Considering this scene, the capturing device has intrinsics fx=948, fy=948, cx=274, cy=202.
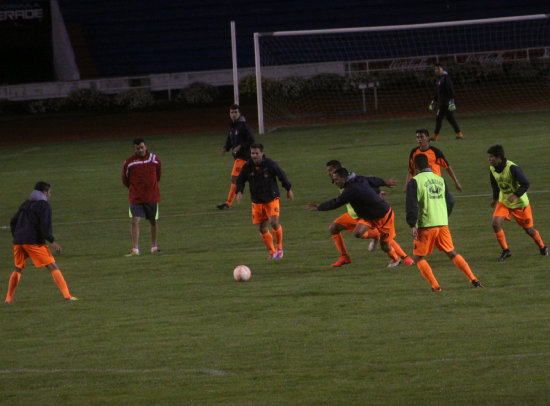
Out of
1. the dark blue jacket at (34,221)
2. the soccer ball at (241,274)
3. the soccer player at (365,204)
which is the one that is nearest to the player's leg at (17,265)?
the dark blue jacket at (34,221)

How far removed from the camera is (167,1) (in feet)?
164

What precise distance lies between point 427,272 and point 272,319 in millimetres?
2131

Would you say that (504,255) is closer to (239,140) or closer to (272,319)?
(272,319)

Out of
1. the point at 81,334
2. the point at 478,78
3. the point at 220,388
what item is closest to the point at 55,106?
the point at 478,78

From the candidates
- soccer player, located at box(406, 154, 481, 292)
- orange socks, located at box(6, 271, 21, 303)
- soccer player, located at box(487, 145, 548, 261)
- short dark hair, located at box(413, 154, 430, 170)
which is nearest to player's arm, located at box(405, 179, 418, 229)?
soccer player, located at box(406, 154, 481, 292)

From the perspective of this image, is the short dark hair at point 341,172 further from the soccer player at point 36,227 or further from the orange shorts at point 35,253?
the orange shorts at point 35,253

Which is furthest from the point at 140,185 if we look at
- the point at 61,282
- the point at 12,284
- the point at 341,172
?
the point at 341,172

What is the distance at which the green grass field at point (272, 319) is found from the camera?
9.09 metres

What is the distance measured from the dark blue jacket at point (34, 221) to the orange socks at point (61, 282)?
48 centimetres

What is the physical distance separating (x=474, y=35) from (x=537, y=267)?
113 ft

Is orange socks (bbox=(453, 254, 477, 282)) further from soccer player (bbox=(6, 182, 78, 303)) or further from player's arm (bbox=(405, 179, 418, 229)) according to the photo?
soccer player (bbox=(6, 182, 78, 303))

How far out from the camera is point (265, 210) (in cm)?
1580

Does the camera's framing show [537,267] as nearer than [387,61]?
Yes

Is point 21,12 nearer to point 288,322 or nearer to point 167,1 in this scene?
point 167,1
